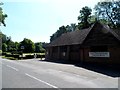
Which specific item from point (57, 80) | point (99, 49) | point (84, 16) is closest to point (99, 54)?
point (99, 49)

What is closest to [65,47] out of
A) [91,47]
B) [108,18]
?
[91,47]

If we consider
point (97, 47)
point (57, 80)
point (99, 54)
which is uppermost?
point (97, 47)

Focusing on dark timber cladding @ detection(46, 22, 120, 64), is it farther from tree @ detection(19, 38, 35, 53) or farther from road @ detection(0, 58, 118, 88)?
tree @ detection(19, 38, 35, 53)

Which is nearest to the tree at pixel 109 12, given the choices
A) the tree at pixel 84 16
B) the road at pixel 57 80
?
the tree at pixel 84 16

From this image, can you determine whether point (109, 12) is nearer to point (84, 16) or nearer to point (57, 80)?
point (84, 16)

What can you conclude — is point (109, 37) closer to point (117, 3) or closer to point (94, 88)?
point (94, 88)

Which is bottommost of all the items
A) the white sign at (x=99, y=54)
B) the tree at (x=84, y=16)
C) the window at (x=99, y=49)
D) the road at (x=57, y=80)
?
the road at (x=57, y=80)

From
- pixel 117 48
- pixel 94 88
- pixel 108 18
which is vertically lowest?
pixel 94 88

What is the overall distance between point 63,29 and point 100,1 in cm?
6313

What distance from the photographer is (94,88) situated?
12.2 m

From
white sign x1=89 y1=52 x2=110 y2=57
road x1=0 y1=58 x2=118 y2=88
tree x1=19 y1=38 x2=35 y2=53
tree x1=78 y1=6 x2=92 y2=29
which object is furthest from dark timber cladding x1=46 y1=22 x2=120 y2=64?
tree x1=19 y1=38 x2=35 y2=53

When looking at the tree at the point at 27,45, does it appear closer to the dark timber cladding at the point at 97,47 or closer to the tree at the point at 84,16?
the tree at the point at 84,16

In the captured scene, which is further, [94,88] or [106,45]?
Result: [106,45]

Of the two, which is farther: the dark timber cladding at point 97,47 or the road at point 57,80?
the dark timber cladding at point 97,47
